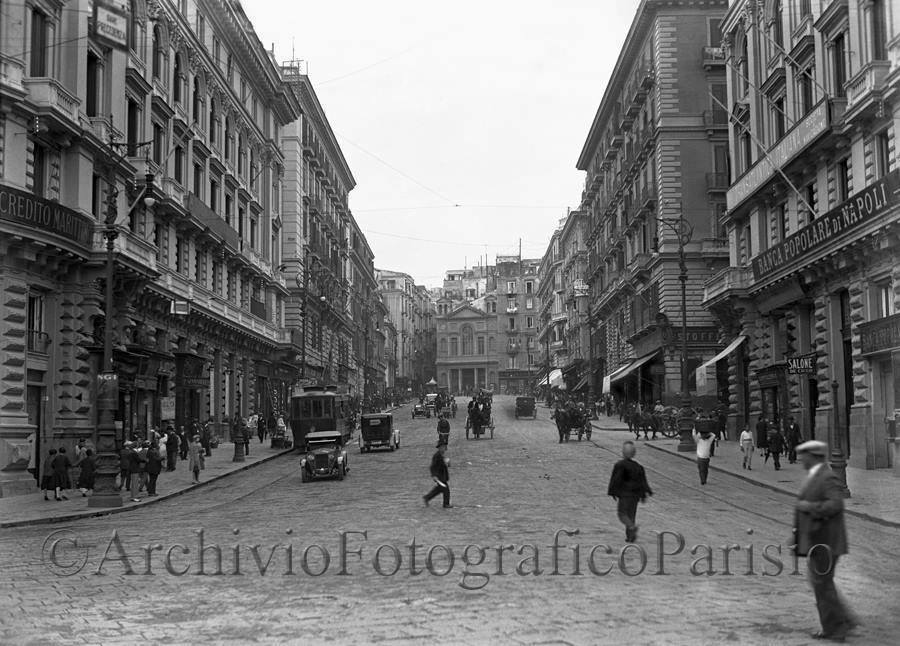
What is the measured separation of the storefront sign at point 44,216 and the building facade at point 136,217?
0.16 ft

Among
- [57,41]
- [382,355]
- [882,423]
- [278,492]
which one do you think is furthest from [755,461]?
[382,355]

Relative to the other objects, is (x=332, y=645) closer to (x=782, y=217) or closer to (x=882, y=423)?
(x=882, y=423)

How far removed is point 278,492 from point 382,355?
105846 mm

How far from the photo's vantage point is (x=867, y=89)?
88.3ft

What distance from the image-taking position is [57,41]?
28.0 metres

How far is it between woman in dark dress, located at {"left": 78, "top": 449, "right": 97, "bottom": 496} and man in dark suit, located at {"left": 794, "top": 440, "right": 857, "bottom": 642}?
20.6m

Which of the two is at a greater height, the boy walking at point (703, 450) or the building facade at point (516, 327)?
the building facade at point (516, 327)

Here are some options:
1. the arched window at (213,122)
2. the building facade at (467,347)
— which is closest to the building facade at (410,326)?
the building facade at (467,347)

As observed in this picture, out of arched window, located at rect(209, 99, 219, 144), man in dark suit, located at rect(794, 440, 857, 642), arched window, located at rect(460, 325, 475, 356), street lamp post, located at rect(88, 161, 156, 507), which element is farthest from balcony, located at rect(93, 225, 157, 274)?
arched window, located at rect(460, 325, 475, 356)

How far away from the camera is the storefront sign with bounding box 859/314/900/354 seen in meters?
25.4

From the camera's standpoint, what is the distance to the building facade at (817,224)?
87.4 ft

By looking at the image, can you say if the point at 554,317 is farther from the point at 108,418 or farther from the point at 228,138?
the point at 108,418

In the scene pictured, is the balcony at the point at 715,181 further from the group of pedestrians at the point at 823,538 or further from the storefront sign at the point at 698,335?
the group of pedestrians at the point at 823,538

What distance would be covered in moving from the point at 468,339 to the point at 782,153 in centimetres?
13514
